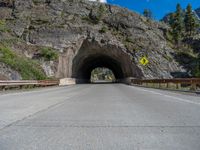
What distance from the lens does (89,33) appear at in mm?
47688

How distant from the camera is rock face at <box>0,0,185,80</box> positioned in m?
45.3

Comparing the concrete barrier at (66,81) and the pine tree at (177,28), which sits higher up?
the pine tree at (177,28)

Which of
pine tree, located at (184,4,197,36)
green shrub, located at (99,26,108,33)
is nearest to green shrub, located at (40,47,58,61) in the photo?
green shrub, located at (99,26,108,33)

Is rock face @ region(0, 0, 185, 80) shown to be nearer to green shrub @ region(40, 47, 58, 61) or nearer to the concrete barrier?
the concrete barrier

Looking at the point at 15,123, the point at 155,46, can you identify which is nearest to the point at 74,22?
the point at 155,46

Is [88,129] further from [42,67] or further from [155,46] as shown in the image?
[155,46]

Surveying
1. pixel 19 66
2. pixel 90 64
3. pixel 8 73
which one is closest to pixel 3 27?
pixel 19 66

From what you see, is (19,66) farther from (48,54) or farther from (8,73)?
(48,54)

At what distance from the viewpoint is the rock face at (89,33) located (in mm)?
45281

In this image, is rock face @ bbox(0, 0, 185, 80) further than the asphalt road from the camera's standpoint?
Yes

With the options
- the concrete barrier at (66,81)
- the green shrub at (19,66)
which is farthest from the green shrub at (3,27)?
the concrete barrier at (66,81)

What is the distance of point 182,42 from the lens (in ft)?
196

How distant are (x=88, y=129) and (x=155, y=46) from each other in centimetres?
4432

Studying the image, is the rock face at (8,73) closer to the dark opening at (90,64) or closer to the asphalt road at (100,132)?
the dark opening at (90,64)
